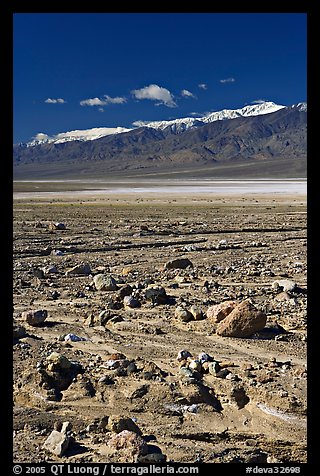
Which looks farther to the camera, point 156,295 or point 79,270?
point 79,270

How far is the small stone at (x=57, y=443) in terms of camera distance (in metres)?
3.64

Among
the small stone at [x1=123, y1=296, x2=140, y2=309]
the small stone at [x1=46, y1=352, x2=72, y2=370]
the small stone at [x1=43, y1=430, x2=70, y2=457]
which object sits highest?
the small stone at [x1=123, y1=296, x2=140, y2=309]

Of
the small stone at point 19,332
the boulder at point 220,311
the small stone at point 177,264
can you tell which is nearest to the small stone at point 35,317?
the small stone at point 19,332

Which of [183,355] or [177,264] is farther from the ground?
[177,264]

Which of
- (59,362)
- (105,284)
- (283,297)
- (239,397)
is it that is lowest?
(239,397)

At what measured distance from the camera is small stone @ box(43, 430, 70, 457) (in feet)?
12.0

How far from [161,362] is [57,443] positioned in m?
1.75

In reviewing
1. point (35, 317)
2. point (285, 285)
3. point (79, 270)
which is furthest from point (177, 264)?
point (35, 317)

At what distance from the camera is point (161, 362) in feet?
17.2

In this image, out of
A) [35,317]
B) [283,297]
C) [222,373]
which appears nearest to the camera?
[222,373]

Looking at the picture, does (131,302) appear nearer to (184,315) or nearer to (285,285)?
(184,315)

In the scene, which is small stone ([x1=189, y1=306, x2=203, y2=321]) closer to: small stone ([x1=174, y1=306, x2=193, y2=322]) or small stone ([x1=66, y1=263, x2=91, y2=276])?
small stone ([x1=174, y1=306, x2=193, y2=322])

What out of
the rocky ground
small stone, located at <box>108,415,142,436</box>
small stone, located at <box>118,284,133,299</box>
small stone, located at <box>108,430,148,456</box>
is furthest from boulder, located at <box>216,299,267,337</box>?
small stone, located at <box>108,430,148,456</box>
